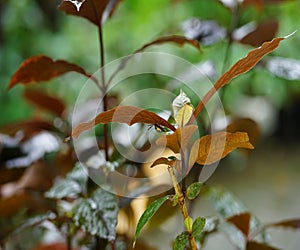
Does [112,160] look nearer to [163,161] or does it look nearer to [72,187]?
[72,187]

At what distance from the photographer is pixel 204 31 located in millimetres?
750

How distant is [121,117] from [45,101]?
15.7 inches

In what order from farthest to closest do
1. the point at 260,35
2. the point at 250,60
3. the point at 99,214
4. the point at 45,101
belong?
1. the point at 45,101
2. the point at 260,35
3. the point at 99,214
4. the point at 250,60

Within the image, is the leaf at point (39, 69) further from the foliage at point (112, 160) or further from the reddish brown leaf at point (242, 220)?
the reddish brown leaf at point (242, 220)

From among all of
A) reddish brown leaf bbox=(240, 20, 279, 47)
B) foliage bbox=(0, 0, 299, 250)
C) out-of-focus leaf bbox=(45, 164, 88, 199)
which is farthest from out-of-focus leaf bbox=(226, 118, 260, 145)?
out-of-focus leaf bbox=(45, 164, 88, 199)

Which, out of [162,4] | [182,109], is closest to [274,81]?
[162,4]

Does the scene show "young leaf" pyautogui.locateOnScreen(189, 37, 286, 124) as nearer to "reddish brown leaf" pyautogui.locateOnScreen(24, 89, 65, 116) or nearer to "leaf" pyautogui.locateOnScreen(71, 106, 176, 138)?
"leaf" pyautogui.locateOnScreen(71, 106, 176, 138)

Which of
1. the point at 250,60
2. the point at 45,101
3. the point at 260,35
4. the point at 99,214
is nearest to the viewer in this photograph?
the point at 250,60

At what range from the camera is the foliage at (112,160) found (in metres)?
0.42

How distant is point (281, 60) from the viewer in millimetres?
699

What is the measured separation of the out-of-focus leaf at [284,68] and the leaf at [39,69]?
26cm

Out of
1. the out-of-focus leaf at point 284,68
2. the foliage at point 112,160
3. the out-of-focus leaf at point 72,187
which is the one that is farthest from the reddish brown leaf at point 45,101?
the out-of-focus leaf at point 284,68

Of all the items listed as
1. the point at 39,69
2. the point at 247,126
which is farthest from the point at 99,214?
the point at 247,126

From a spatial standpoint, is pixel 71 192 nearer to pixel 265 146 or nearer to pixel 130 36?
pixel 265 146
